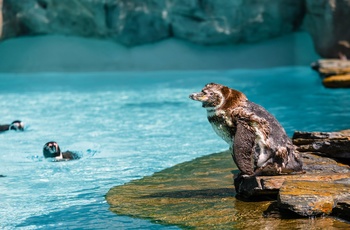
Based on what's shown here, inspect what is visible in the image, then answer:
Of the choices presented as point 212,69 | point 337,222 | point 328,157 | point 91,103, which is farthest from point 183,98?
point 337,222

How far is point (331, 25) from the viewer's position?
43.2 feet

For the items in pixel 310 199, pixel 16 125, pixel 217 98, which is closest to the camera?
pixel 310 199

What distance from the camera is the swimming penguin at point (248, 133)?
394cm

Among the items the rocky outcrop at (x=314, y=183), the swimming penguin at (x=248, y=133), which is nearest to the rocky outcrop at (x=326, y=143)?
the rocky outcrop at (x=314, y=183)

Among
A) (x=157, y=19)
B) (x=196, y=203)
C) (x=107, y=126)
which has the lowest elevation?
(x=196, y=203)

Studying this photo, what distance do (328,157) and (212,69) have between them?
10386 mm

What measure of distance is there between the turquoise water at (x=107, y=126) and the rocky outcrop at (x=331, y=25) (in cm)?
66

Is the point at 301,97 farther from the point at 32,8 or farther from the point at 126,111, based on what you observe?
the point at 32,8

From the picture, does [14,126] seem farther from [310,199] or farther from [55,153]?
[310,199]

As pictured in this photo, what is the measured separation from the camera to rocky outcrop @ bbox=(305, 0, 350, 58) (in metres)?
12.9

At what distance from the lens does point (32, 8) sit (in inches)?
583

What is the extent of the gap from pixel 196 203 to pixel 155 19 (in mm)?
11145

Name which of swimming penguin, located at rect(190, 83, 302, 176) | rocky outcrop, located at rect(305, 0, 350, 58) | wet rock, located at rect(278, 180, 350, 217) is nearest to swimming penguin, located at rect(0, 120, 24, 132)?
swimming penguin, located at rect(190, 83, 302, 176)

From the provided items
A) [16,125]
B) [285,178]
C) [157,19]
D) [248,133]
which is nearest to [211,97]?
[248,133]
